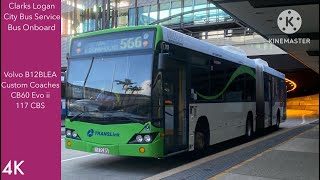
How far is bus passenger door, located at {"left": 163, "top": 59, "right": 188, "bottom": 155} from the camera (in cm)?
933

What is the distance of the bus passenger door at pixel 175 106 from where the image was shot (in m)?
9.33

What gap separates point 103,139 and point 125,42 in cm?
206

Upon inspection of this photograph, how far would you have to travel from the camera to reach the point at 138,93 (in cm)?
894

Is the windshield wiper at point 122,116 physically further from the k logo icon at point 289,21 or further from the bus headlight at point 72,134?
the k logo icon at point 289,21

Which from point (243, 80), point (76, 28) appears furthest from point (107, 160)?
point (76, 28)

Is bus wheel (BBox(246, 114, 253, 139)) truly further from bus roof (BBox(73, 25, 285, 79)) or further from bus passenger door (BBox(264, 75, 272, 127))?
bus passenger door (BBox(264, 75, 272, 127))

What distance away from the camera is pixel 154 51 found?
900 cm

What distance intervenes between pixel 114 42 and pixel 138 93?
134 cm

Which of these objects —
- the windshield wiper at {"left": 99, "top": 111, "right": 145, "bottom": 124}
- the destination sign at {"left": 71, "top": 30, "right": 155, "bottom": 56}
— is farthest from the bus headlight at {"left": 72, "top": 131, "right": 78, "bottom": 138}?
the destination sign at {"left": 71, "top": 30, "right": 155, "bottom": 56}

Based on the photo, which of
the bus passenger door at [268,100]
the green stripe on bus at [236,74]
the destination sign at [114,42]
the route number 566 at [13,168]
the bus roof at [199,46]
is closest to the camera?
the route number 566 at [13,168]

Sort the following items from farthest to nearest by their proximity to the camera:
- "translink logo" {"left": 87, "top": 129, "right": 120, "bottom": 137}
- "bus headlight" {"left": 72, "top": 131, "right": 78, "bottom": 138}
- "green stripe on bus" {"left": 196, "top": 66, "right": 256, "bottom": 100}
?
"green stripe on bus" {"left": 196, "top": 66, "right": 256, "bottom": 100} < "bus headlight" {"left": 72, "top": 131, "right": 78, "bottom": 138} < "translink logo" {"left": 87, "top": 129, "right": 120, "bottom": 137}

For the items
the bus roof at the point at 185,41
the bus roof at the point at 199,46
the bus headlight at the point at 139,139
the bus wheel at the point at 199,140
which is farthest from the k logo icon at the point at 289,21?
the bus headlight at the point at 139,139

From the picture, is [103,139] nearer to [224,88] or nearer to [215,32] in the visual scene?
[224,88]

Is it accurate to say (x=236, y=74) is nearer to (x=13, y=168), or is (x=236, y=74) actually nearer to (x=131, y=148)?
(x=131, y=148)
